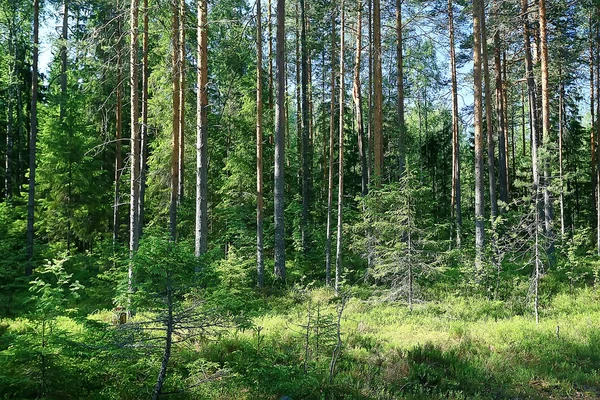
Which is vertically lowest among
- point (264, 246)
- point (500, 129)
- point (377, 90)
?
point (264, 246)

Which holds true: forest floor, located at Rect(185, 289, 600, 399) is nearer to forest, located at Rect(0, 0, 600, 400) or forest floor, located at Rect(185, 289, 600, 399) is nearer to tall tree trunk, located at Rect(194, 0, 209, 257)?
forest, located at Rect(0, 0, 600, 400)

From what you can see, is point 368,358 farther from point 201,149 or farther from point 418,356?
point 201,149

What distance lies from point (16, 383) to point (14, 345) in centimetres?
45

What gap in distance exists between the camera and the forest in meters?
5.22

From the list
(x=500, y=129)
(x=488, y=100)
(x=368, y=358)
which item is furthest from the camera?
(x=500, y=129)

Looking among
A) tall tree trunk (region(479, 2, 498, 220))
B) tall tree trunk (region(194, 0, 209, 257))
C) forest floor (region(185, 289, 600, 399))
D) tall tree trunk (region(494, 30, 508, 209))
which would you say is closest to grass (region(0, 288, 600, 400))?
forest floor (region(185, 289, 600, 399))

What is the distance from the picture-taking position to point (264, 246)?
1614 cm

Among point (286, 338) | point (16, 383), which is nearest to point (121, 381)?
point (16, 383)

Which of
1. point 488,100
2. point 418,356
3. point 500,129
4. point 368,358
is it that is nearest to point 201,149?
point 368,358

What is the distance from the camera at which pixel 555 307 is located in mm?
11055

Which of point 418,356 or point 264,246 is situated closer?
point 418,356

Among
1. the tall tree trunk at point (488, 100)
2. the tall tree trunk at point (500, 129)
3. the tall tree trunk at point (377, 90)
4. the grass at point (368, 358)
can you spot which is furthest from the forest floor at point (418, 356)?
the tall tree trunk at point (500, 129)

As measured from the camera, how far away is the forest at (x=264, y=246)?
5223 millimetres

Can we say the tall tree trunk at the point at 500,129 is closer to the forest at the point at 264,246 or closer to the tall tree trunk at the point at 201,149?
the forest at the point at 264,246
